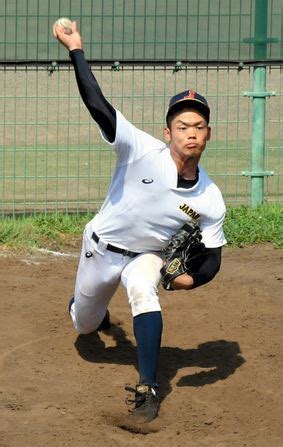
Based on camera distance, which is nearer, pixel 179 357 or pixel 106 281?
pixel 106 281

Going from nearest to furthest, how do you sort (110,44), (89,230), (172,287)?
(172,287), (89,230), (110,44)

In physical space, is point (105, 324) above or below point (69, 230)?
below

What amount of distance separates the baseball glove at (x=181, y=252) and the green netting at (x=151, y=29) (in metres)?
4.32

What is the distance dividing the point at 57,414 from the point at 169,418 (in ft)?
1.79

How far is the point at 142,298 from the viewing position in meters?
5.51

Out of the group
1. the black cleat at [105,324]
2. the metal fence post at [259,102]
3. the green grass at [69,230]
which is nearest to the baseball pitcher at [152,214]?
the black cleat at [105,324]

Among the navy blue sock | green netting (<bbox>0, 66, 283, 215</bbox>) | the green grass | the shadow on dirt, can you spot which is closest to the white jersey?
the navy blue sock

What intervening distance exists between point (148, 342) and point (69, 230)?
3598 mm

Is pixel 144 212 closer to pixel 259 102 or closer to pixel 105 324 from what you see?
pixel 105 324

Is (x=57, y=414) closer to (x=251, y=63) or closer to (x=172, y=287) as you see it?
(x=172, y=287)

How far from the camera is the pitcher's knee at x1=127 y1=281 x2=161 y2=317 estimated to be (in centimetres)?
548

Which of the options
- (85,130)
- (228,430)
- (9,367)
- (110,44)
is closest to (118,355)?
(9,367)

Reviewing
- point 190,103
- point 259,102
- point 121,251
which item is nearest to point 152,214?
point 121,251

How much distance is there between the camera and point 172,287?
5523 millimetres
